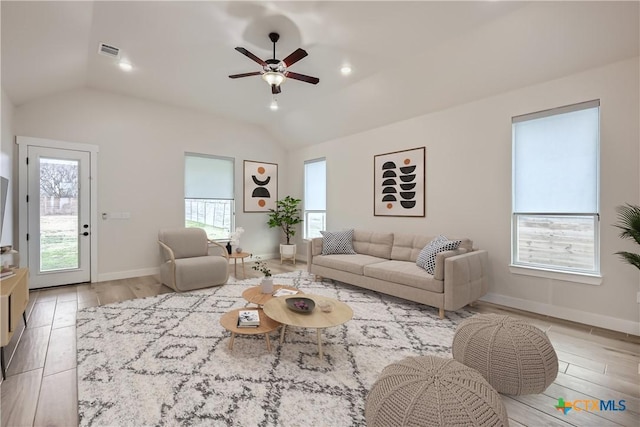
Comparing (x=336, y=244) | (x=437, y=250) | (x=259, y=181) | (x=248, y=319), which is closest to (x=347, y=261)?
(x=336, y=244)

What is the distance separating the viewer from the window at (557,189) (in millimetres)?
3152

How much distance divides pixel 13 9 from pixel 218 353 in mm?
3298

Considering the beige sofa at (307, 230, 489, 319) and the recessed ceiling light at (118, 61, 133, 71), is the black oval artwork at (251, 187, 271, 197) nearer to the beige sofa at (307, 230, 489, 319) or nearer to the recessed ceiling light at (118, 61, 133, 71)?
the beige sofa at (307, 230, 489, 319)

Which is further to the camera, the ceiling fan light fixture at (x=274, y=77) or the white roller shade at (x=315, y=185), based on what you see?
the white roller shade at (x=315, y=185)

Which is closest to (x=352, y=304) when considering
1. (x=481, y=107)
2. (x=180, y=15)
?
(x=481, y=107)

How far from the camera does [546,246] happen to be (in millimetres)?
3482

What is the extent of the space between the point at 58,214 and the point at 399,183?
18.1ft

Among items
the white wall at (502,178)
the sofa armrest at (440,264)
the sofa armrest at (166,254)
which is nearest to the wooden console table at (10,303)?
the sofa armrest at (166,254)

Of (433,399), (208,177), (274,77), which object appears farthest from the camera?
(208,177)

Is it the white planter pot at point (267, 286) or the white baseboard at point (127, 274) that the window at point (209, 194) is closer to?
the white baseboard at point (127, 274)

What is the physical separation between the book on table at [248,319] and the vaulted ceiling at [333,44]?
2.93 m

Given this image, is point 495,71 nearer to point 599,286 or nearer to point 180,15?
point 599,286

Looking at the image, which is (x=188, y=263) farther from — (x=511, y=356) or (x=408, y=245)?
(x=511, y=356)

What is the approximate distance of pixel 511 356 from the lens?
1.86 meters
